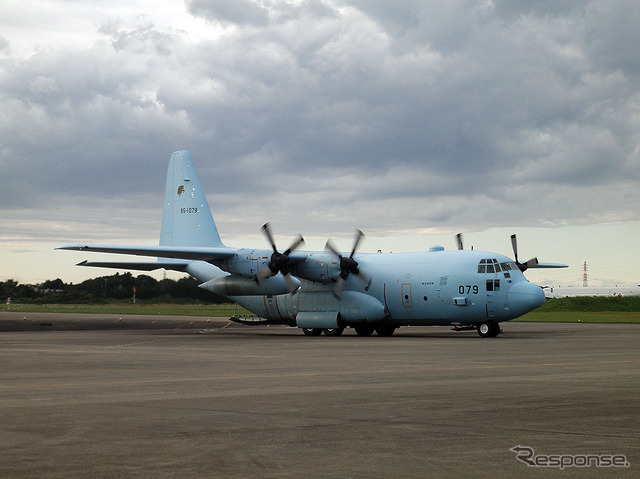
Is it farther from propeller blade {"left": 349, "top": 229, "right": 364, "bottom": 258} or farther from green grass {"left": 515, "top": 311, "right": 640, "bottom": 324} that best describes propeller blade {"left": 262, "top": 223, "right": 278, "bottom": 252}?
green grass {"left": 515, "top": 311, "right": 640, "bottom": 324}

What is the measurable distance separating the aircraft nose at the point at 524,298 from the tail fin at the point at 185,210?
67.8ft

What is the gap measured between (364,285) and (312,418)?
104 feet

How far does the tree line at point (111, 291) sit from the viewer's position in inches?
3406

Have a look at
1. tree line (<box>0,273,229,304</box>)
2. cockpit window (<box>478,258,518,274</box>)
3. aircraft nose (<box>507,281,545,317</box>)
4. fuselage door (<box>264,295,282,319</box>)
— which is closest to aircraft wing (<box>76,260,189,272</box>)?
fuselage door (<box>264,295,282,319</box>)

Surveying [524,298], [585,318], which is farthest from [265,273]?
[585,318]

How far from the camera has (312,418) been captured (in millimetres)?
11211

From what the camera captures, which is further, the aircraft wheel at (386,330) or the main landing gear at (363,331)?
the aircraft wheel at (386,330)

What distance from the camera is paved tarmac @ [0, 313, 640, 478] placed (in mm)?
7945

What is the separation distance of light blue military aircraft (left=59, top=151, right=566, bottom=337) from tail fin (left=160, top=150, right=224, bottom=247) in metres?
3.39

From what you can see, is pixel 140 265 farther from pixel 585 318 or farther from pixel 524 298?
pixel 585 318

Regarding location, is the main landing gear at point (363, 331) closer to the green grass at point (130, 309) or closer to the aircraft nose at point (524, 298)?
the aircraft nose at point (524, 298)

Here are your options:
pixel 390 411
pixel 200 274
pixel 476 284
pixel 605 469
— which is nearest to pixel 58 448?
pixel 390 411

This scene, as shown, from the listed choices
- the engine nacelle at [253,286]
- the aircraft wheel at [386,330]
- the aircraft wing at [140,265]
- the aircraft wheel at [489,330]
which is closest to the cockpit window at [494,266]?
the aircraft wheel at [489,330]

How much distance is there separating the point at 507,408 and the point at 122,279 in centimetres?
9439
